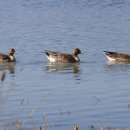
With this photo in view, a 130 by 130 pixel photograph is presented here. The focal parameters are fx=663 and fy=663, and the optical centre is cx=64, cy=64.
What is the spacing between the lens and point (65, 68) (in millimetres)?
16953

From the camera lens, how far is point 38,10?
32688 mm

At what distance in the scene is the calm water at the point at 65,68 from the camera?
388 inches

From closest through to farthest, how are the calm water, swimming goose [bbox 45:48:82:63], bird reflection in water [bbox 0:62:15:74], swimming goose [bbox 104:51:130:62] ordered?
the calm water, bird reflection in water [bbox 0:62:15:74], swimming goose [bbox 45:48:82:63], swimming goose [bbox 104:51:130:62]

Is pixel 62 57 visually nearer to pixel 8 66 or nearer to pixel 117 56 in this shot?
pixel 117 56

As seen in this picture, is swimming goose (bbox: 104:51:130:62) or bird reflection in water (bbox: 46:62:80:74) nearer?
bird reflection in water (bbox: 46:62:80:74)

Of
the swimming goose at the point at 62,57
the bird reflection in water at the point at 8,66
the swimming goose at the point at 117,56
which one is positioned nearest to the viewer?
the bird reflection in water at the point at 8,66

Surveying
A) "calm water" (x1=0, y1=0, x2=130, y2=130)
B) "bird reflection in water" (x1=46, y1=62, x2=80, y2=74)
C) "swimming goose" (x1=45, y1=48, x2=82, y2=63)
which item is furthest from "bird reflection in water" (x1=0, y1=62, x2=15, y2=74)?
"swimming goose" (x1=45, y1=48, x2=82, y2=63)

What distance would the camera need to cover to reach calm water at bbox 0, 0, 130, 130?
9.86 m

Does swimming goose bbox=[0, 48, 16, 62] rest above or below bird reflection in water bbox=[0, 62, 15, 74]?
above

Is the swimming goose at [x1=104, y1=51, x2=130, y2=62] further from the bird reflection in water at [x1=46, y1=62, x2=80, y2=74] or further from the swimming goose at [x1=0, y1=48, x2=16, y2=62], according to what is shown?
the swimming goose at [x1=0, y1=48, x2=16, y2=62]

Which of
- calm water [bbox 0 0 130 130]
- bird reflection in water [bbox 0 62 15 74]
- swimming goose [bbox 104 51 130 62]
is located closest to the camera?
calm water [bbox 0 0 130 130]

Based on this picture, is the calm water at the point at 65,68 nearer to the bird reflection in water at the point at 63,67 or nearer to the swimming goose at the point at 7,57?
the bird reflection in water at the point at 63,67

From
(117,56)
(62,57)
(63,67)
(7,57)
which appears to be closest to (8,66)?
(7,57)

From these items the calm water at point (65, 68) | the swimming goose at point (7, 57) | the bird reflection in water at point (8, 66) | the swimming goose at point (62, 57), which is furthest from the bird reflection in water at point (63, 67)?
the swimming goose at point (7, 57)
